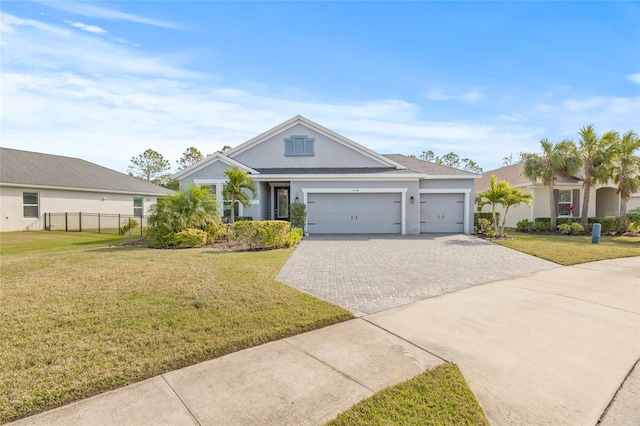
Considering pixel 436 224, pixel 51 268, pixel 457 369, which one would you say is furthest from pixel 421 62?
pixel 51 268

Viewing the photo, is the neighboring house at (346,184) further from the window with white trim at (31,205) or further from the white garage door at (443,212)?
the window with white trim at (31,205)

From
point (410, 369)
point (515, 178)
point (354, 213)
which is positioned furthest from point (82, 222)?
point (515, 178)

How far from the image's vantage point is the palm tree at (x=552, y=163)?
17.9 metres

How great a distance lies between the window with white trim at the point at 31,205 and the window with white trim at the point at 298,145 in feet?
52.6

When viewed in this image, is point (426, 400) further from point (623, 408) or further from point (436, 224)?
point (436, 224)

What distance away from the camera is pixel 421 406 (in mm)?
2654

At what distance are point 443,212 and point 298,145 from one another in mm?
9127

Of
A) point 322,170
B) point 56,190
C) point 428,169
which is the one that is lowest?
point 56,190

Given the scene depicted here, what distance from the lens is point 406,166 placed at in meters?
18.2

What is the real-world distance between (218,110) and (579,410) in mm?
15552

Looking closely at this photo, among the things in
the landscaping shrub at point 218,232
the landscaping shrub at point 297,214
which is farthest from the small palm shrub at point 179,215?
the landscaping shrub at point 297,214

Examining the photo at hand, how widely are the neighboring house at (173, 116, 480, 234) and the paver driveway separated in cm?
292

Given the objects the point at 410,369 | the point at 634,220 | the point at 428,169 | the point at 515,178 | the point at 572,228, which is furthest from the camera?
the point at 515,178

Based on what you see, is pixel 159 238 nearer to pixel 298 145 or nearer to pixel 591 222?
pixel 298 145
